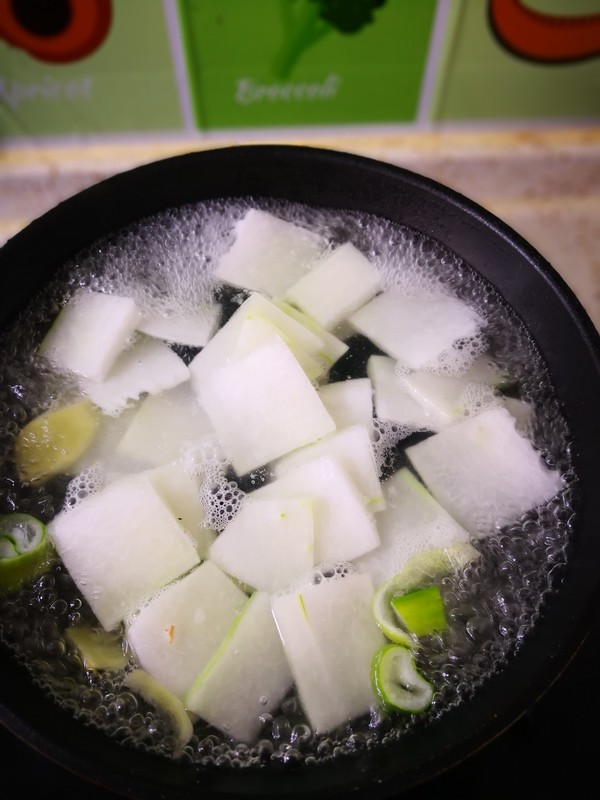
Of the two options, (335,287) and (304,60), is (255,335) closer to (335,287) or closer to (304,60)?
(335,287)

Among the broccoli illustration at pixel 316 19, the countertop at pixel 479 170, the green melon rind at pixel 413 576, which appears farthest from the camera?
the countertop at pixel 479 170

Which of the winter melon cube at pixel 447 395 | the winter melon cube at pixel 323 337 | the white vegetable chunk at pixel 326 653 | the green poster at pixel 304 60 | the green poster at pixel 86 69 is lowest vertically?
the white vegetable chunk at pixel 326 653

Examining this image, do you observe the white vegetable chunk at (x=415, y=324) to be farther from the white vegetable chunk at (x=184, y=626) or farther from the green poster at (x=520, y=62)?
the green poster at (x=520, y=62)

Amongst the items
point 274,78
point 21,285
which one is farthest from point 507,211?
point 21,285

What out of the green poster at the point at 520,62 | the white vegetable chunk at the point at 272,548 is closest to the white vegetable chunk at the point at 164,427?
the white vegetable chunk at the point at 272,548

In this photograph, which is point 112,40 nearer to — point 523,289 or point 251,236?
point 251,236

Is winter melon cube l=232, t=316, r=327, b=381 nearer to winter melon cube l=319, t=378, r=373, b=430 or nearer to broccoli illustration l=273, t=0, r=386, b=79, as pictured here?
winter melon cube l=319, t=378, r=373, b=430

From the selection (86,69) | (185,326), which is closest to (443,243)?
(185,326)
